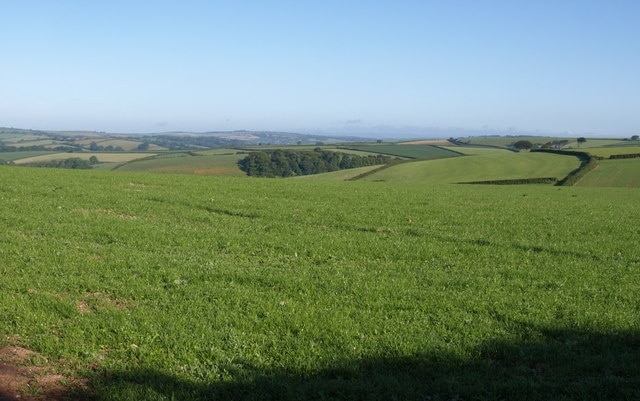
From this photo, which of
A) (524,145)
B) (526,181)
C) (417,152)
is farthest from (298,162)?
(524,145)

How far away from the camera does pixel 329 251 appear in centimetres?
1432

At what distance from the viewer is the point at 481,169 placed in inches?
3140

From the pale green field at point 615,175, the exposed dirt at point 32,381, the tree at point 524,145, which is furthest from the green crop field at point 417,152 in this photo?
the exposed dirt at point 32,381

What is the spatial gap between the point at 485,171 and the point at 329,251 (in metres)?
67.5

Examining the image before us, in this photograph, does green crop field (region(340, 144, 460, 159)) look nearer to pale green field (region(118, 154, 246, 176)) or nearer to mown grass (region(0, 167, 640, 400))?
pale green field (region(118, 154, 246, 176))

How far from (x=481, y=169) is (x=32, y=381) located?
78204mm

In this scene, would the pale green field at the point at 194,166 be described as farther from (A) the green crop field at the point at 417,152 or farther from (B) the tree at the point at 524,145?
(B) the tree at the point at 524,145

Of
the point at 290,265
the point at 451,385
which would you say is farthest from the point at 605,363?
the point at 290,265

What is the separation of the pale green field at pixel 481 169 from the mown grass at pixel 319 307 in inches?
2132

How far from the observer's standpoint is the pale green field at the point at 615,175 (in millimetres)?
60406

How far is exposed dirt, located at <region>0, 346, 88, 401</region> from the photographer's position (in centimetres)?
640

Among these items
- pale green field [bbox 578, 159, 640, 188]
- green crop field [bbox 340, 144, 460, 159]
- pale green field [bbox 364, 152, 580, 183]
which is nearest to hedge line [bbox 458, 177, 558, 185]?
pale green field [bbox 364, 152, 580, 183]

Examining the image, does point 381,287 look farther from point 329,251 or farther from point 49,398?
point 49,398

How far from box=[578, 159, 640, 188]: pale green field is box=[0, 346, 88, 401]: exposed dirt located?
206 ft
